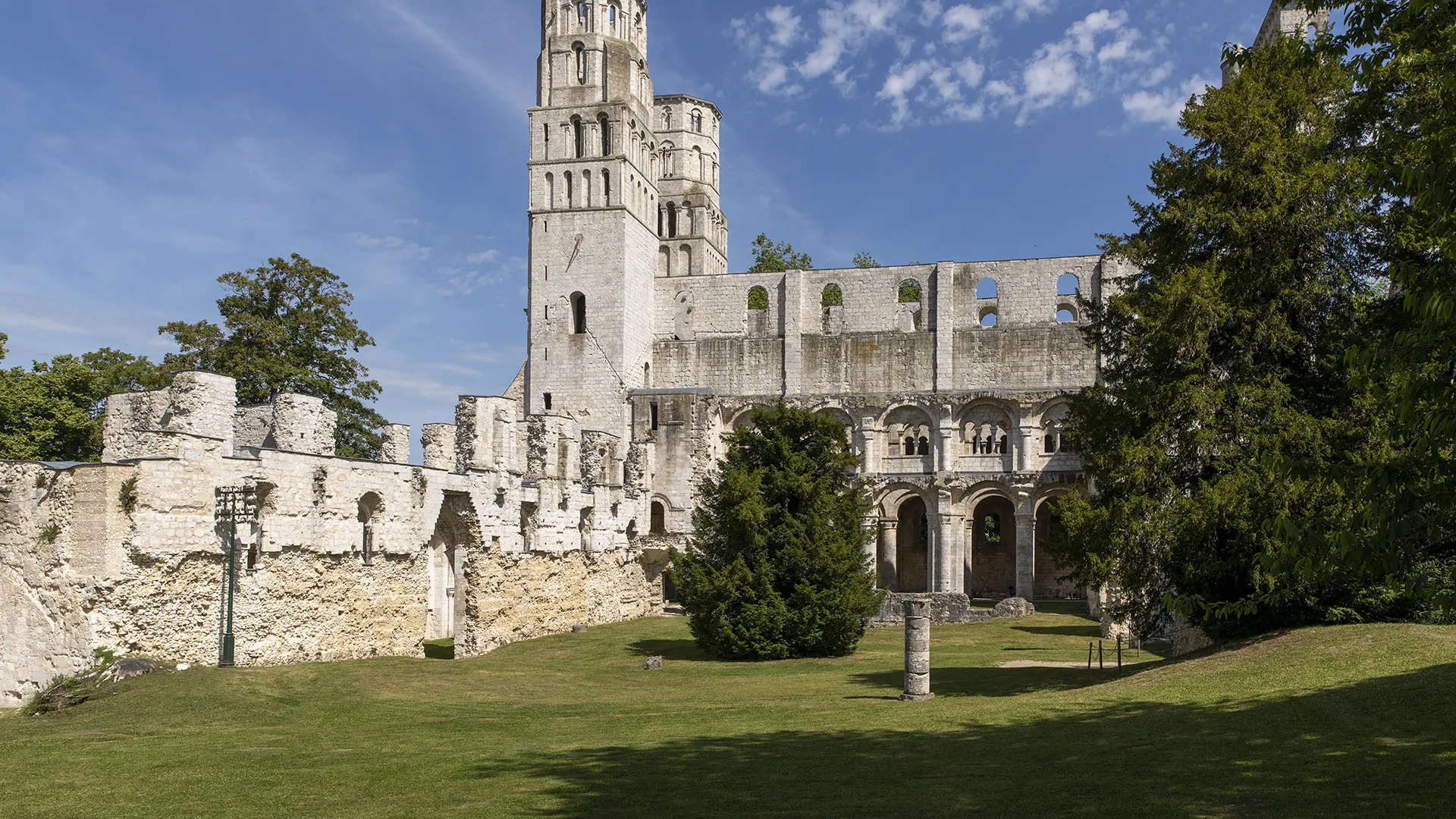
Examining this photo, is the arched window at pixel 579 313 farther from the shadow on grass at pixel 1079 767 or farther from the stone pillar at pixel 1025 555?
the shadow on grass at pixel 1079 767

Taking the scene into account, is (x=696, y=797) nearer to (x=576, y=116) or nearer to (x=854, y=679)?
(x=854, y=679)

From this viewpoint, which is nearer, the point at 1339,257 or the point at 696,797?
the point at 696,797

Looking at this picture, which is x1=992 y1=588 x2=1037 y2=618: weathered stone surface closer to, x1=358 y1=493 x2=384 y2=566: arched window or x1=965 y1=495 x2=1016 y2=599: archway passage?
x1=965 y1=495 x2=1016 y2=599: archway passage

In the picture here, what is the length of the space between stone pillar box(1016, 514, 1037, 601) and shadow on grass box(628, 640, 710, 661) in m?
17.3

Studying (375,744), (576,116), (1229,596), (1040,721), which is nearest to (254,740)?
(375,744)

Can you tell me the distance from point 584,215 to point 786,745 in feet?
114

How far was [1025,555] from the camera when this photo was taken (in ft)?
141

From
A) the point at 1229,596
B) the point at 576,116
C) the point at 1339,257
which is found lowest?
the point at 1229,596

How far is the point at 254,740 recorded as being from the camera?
47.4 feet

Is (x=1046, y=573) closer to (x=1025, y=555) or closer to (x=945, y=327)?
(x=1025, y=555)

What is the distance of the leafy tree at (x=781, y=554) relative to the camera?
25.4m

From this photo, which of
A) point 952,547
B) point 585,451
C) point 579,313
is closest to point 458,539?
point 585,451

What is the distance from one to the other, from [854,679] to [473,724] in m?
7.82

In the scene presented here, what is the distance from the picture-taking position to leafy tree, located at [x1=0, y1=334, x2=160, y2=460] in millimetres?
32938
